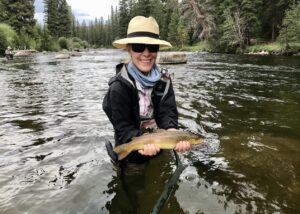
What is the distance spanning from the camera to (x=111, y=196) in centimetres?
476

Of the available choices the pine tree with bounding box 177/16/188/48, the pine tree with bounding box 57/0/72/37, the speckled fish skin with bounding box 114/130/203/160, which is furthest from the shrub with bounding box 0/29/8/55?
the speckled fish skin with bounding box 114/130/203/160

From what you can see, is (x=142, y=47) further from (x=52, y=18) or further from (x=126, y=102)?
(x=52, y=18)

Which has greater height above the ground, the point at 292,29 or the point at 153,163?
the point at 292,29

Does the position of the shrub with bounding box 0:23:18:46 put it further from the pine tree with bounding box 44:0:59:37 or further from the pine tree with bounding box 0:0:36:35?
the pine tree with bounding box 44:0:59:37

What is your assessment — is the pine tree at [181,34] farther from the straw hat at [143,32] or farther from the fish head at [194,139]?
the fish head at [194,139]

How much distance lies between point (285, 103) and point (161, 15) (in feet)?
289

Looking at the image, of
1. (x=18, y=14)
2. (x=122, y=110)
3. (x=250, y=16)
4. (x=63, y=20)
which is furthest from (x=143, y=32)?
(x=63, y=20)

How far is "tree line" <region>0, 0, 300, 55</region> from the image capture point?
49.2 m

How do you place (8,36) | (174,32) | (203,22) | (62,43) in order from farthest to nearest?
(174,32) < (62,43) < (203,22) < (8,36)

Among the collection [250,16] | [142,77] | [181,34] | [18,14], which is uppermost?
[18,14]

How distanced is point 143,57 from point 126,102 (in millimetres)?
567

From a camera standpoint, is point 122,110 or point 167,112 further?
point 167,112

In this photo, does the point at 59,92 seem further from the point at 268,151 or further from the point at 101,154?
the point at 268,151

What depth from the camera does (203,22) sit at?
6206cm
